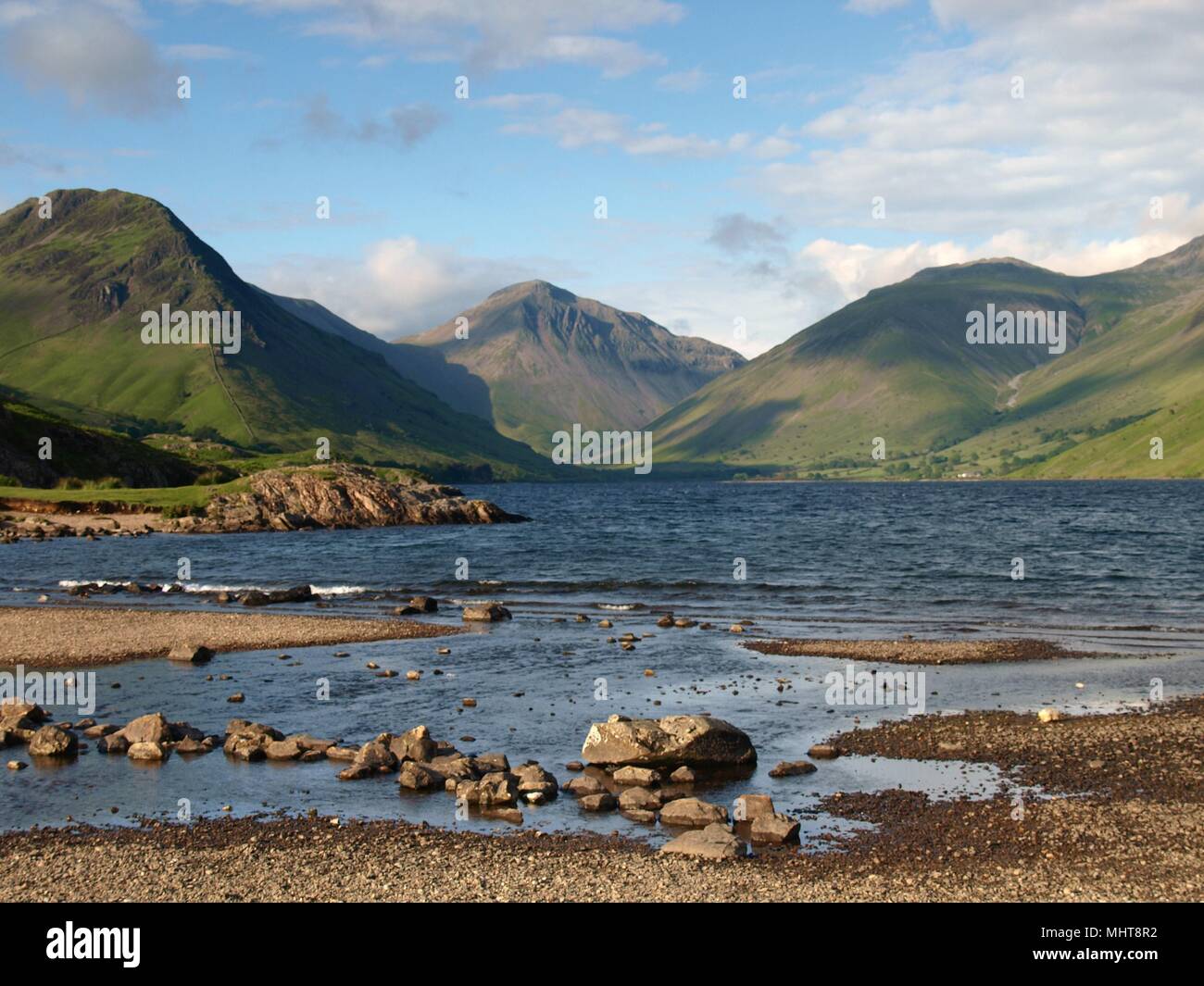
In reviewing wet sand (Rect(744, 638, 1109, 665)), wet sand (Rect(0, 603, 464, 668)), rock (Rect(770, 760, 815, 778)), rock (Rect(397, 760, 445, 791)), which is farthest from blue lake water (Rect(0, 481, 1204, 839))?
wet sand (Rect(0, 603, 464, 668))

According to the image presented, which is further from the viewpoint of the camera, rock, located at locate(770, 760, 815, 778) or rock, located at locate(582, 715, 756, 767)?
rock, located at locate(582, 715, 756, 767)

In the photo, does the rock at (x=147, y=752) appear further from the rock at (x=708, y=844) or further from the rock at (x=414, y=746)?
the rock at (x=708, y=844)

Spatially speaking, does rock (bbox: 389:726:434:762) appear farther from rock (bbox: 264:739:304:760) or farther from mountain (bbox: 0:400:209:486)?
mountain (bbox: 0:400:209:486)

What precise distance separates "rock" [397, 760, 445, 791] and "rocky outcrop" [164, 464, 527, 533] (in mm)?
114120

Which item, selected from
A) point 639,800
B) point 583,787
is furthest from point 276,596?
point 639,800

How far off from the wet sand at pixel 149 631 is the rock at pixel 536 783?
26.1 metres

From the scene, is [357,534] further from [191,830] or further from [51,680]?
[191,830]

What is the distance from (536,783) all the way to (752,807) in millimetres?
5606

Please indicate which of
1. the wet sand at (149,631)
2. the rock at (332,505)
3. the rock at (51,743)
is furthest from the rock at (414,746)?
the rock at (332,505)

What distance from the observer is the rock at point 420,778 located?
2695cm

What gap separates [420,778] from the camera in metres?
27.0

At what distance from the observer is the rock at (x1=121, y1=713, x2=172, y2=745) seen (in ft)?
101

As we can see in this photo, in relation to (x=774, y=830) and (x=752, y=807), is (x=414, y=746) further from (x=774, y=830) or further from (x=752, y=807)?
(x=774, y=830)

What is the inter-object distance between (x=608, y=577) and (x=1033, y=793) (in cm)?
5803
